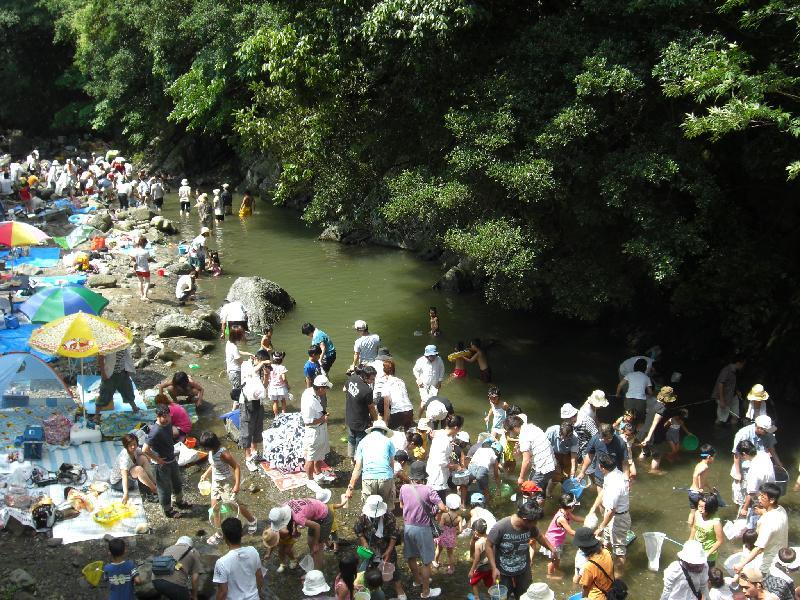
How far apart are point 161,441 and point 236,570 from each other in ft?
9.43

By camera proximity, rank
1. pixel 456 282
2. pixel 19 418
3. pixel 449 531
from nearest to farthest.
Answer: pixel 449 531 → pixel 19 418 → pixel 456 282

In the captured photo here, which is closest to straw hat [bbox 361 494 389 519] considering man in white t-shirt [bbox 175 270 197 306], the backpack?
the backpack

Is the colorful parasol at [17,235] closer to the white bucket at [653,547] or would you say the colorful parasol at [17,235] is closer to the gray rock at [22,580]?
the gray rock at [22,580]

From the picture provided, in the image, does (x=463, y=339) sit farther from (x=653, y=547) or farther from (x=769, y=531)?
(x=769, y=531)

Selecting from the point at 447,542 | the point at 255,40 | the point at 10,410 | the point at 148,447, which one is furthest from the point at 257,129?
the point at 447,542

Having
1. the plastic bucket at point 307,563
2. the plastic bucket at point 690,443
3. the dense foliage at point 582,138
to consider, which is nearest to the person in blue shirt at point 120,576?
the plastic bucket at point 307,563

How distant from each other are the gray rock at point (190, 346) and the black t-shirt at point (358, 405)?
5.60 m

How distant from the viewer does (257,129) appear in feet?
57.5

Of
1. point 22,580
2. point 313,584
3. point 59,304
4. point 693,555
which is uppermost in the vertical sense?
point 693,555

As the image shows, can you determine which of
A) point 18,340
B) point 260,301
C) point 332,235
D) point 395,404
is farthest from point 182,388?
point 332,235

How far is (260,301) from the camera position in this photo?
17.5m

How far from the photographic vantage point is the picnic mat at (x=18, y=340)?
1426cm

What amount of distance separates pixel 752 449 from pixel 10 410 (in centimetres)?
1007

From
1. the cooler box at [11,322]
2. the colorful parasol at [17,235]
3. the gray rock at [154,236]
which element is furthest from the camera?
the gray rock at [154,236]
